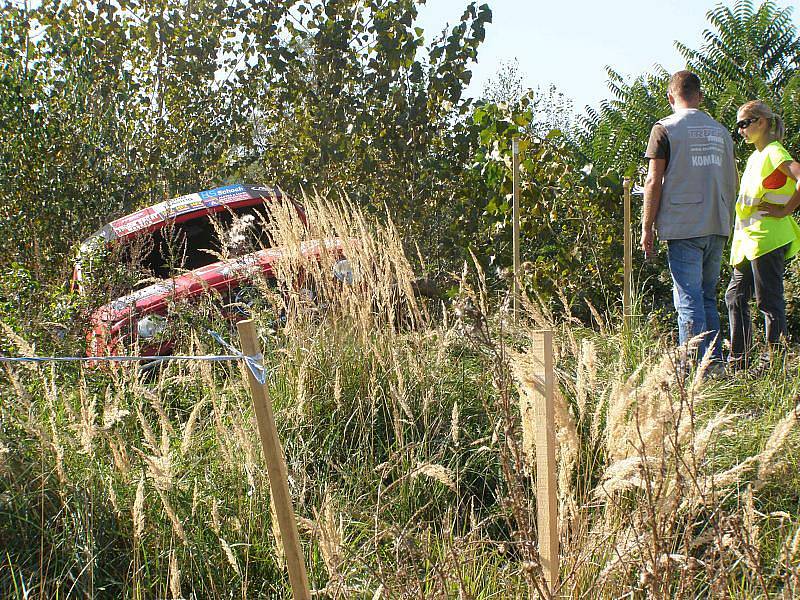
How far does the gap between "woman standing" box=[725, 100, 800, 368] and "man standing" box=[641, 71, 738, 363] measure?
164 mm

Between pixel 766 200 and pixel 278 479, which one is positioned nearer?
pixel 278 479

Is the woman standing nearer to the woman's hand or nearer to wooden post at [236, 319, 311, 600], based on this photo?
the woman's hand

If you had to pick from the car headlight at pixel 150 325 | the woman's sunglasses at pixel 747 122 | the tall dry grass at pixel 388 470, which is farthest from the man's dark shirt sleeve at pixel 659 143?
the car headlight at pixel 150 325

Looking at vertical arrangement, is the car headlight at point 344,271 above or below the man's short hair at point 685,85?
below

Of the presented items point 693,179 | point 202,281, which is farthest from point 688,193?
point 202,281

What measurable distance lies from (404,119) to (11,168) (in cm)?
351

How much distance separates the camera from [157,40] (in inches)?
360

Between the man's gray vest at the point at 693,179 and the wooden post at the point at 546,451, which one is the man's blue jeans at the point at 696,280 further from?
the wooden post at the point at 546,451

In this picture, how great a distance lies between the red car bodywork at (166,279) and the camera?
4.58 metres

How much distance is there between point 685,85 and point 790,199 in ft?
3.09

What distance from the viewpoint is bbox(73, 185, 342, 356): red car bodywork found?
4.58 metres

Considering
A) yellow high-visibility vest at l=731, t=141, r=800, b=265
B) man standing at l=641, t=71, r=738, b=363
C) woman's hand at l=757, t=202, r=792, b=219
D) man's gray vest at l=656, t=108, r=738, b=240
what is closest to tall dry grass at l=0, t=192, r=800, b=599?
man standing at l=641, t=71, r=738, b=363

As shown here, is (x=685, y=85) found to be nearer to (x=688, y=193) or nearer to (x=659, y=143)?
(x=659, y=143)

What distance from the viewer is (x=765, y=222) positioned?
5242 millimetres
